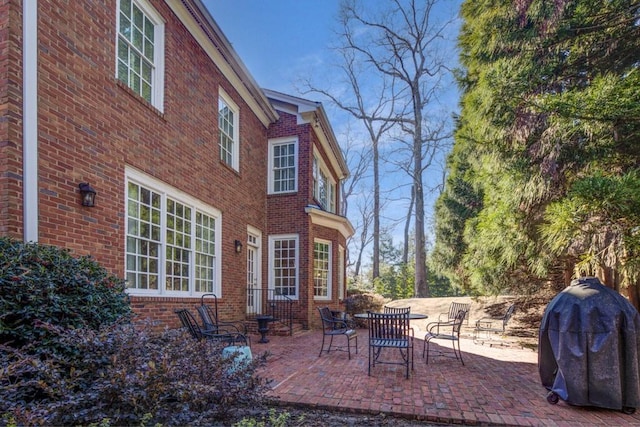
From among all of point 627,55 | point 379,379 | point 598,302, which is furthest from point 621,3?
point 379,379

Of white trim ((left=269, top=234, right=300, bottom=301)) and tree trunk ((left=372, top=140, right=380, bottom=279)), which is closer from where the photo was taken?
white trim ((left=269, top=234, right=300, bottom=301))

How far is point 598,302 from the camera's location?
3988 mm

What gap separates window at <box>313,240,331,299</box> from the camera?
11.9m

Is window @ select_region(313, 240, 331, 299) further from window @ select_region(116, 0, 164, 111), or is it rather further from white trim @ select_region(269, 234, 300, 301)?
window @ select_region(116, 0, 164, 111)

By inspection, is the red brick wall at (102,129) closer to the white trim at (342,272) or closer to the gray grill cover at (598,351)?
the gray grill cover at (598,351)

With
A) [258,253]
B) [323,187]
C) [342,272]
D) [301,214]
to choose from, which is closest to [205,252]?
[258,253]

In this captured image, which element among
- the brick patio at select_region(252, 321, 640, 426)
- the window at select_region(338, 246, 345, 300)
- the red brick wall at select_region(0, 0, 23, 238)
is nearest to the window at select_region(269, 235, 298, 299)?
the window at select_region(338, 246, 345, 300)

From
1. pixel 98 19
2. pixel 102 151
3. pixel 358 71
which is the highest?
pixel 358 71

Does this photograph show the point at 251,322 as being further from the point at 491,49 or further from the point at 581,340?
the point at 491,49

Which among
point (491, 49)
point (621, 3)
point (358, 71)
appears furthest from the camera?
point (358, 71)

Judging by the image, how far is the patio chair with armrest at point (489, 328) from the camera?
920 cm

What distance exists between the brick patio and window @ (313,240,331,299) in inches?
191

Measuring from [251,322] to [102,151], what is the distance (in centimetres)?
565

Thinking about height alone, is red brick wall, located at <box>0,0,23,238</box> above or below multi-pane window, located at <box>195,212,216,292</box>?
above
